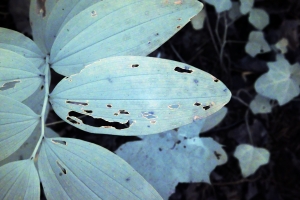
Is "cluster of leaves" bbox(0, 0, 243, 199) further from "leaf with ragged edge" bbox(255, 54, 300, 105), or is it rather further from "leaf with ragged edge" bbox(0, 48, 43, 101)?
"leaf with ragged edge" bbox(255, 54, 300, 105)

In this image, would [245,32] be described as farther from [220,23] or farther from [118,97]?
[118,97]

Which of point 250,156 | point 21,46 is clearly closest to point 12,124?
point 21,46

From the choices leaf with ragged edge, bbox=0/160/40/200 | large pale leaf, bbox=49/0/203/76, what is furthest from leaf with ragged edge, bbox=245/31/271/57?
leaf with ragged edge, bbox=0/160/40/200

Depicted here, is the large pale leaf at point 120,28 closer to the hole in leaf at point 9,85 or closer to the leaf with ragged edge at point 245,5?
the hole in leaf at point 9,85

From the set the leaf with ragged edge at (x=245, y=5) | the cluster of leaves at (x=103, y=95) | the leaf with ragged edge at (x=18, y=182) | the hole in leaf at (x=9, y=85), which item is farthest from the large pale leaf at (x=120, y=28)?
the leaf with ragged edge at (x=245, y=5)

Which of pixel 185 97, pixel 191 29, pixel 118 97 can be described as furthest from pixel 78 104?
pixel 191 29

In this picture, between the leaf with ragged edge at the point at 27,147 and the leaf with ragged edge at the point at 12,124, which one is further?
the leaf with ragged edge at the point at 27,147
